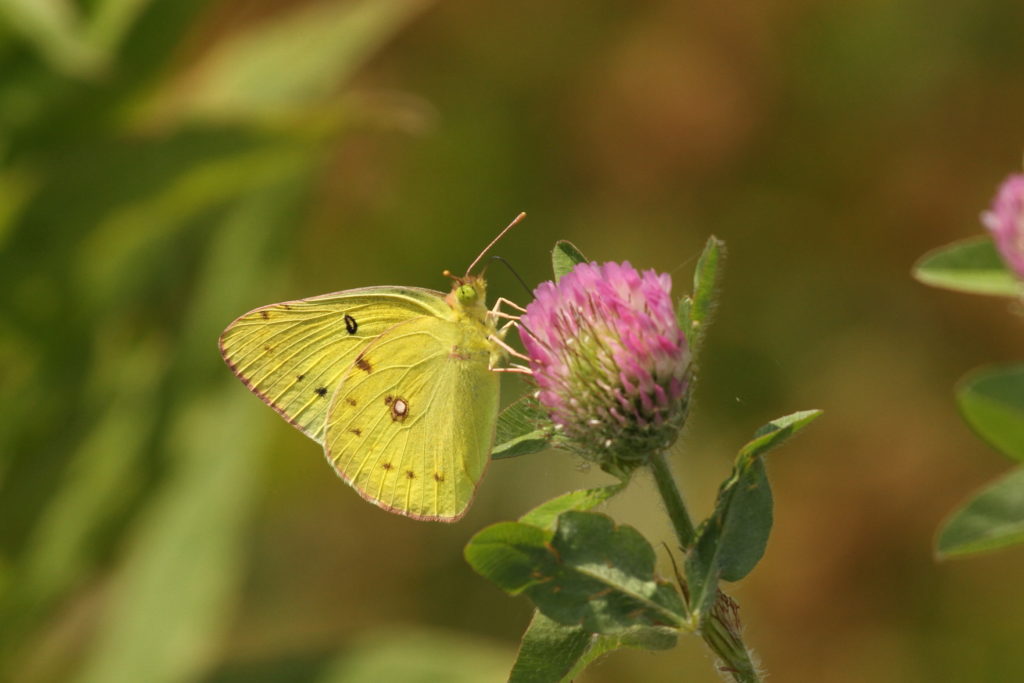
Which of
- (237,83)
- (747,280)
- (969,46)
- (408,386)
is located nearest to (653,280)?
(408,386)

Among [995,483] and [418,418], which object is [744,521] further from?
[418,418]

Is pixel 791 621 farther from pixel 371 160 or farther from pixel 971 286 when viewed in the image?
pixel 971 286

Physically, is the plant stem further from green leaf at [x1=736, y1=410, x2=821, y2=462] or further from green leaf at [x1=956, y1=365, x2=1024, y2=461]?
green leaf at [x1=956, y1=365, x2=1024, y2=461]

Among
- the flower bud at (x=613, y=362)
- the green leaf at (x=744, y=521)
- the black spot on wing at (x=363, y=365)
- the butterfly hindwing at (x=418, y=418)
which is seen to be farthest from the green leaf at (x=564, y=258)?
the black spot on wing at (x=363, y=365)

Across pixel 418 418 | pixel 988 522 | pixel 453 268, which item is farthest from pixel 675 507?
pixel 453 268

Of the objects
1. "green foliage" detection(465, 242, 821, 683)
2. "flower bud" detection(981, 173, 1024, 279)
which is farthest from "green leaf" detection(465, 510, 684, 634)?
"flower bud" detection(981, 173, 1024, 279)

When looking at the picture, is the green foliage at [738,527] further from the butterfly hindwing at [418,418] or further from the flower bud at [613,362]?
the butterfly hindwing at [418,418]
